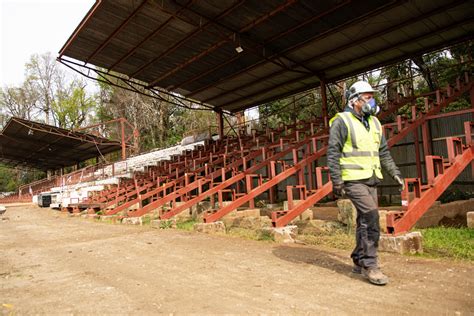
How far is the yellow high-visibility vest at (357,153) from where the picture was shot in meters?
3.71

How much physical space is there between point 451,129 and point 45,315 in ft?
38.9

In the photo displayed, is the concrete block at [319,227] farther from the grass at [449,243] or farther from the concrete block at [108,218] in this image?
the concrete block at [108,218]

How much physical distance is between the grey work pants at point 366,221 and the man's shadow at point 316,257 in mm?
309

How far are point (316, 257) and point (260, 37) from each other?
8.45m

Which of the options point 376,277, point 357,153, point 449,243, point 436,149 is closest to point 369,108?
point 357,153

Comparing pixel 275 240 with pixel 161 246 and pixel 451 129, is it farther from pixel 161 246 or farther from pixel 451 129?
pixel 451 129

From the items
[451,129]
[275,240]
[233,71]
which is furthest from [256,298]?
[233,71]

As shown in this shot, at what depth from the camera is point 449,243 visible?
16.8ft

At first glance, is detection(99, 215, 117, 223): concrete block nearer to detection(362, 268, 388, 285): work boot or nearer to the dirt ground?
the dirt ground

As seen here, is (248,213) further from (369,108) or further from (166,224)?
(369,108)

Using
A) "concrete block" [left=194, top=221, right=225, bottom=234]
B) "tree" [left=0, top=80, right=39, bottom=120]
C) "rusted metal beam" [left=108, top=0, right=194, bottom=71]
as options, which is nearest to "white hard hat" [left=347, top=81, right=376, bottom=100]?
"concrete block" [left=194, top=221, right=225, bottom=234]

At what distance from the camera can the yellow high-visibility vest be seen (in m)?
3.71

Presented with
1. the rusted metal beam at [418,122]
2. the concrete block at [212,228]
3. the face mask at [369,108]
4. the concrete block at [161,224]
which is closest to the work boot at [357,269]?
the face mask at [369,108]

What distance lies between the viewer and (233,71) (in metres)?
14.1
